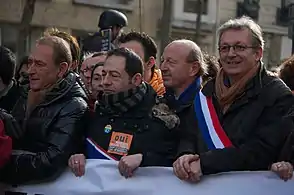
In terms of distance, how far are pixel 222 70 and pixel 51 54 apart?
1.06 metres

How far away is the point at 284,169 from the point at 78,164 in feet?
3.92

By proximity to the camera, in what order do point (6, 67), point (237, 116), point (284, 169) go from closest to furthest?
point (284, 169)
point (237, 116)
point (6, 67)

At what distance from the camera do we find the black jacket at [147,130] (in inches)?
158

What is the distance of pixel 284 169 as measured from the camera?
368 cm

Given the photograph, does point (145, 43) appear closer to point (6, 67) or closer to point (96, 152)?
point (6, 67)

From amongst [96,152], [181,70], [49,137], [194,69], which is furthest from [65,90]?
[194,69]

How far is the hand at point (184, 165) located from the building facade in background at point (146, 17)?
14.2 m

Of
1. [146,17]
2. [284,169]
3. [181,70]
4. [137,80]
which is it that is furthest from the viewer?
[146,17]

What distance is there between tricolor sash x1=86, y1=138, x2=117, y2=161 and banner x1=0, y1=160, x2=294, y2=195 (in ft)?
0.21

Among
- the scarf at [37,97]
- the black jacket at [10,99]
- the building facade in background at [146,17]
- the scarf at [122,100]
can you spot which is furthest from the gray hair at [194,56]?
the building facade in background at [146,17]

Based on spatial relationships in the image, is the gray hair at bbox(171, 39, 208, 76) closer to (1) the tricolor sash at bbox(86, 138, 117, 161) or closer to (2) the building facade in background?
(1) the tricolor sash at bbox(86, 138, 117, 161)

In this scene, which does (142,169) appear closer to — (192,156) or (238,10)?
(192,156)

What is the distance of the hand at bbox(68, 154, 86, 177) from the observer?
4074mm

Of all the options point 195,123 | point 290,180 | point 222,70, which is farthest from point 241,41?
point 290,180
